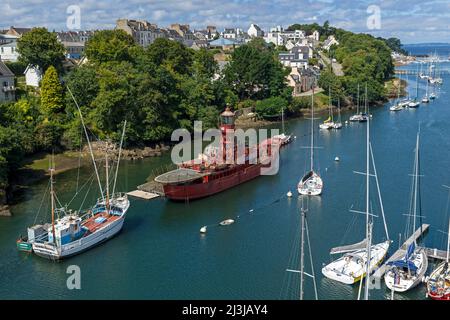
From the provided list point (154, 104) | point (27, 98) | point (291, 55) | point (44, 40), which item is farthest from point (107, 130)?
point (291, 55)

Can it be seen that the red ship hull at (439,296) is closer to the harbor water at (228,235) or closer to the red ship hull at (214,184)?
the harbor water at (228,235)

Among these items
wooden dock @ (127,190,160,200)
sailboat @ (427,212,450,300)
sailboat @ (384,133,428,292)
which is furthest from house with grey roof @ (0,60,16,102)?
sailboat @ (427,212,450,300)

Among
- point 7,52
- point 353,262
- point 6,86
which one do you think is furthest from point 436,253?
point 7,52

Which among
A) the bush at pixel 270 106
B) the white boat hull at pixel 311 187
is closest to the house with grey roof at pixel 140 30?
the bush at pixel 270 106

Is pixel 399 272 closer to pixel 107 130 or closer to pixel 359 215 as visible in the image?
pixel 359 215

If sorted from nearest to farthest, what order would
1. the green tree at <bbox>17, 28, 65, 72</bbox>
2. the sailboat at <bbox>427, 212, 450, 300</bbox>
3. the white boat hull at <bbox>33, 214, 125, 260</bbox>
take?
→ the sailboat at <bbox>427, 212, 450, 300</bbox> < the white boat hull at <bbox>33, 214, 125, 260</bbox> < the green tree at <bbox>17, 28, 65, 72</bbox>

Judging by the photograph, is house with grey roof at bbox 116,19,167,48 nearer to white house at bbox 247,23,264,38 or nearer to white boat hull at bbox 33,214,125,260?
white house at bbox 247,23,264,38
